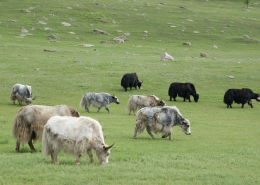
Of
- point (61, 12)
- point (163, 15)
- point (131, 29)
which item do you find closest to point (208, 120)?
point (131, 29)

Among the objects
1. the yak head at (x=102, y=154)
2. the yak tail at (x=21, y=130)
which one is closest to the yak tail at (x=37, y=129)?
the yak tail at (x=21, y=130)

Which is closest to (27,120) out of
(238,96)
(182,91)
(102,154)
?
(102,154)

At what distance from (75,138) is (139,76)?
24.6m

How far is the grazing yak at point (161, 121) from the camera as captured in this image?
42.1 feet

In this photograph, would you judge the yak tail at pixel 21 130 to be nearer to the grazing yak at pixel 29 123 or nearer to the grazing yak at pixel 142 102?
the grazing yak at pixel 29 123

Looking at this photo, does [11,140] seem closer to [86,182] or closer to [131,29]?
[86,182]

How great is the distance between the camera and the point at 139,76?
1276 inches

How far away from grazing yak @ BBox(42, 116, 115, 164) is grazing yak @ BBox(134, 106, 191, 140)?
4869 millimetres

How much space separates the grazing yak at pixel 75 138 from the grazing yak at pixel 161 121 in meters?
4.87

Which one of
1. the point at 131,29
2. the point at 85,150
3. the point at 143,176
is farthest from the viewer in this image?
the point at 131,29

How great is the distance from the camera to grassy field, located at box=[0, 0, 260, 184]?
7.73 metres

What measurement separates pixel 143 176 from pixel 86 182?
1280 millimetres

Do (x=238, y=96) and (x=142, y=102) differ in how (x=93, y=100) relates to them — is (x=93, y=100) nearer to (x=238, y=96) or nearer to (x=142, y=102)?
(x=142, y=102)

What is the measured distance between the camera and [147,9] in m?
81.3
